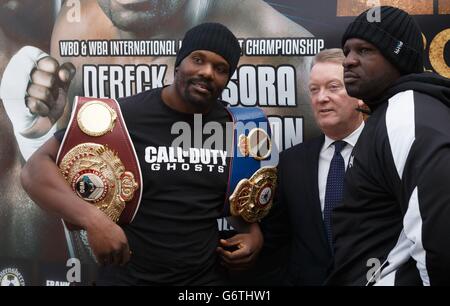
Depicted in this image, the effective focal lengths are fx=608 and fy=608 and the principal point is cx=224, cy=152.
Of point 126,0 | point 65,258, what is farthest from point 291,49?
point 65,258

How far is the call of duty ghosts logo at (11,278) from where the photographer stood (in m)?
3.14

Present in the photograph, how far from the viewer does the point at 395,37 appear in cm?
207

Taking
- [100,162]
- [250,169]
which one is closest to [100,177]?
[100,162]

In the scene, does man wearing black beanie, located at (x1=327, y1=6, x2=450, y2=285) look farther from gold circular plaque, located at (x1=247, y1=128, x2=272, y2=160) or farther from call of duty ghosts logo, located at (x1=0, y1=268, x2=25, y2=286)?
call of duty ghosts logo, located at (x1=0, y1=268, x2=25, y2=286)

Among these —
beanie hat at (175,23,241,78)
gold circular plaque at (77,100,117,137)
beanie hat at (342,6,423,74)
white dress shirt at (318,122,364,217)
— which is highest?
beanie hat at (175,23,241,78)

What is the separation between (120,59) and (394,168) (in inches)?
64.0

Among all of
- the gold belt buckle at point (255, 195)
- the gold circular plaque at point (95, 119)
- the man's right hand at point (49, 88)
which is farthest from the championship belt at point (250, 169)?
the man's right hand at point (49, 88)

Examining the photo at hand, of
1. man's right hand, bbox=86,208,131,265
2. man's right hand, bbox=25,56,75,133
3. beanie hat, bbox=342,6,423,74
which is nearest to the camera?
beanie hat, bbox=342,6,423,74

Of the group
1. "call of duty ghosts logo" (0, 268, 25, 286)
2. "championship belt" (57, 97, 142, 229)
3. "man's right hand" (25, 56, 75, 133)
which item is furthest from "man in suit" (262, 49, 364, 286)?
"call of duty ghosts logo" (0, 268, 25, 286)

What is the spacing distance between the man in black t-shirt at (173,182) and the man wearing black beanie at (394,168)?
589 mm

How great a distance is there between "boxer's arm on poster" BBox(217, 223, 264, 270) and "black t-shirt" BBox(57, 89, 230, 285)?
0.30ft

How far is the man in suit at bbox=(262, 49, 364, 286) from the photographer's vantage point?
2.68 metres
